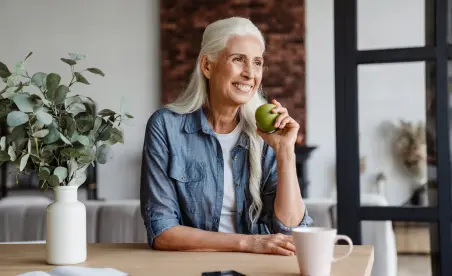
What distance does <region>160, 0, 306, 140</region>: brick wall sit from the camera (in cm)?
599

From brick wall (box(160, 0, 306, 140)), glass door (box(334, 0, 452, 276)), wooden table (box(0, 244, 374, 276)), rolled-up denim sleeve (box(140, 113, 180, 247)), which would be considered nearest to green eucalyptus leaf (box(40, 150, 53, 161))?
wooden table (box(0, 244, 374, 276))

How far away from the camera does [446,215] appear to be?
1.95 meters

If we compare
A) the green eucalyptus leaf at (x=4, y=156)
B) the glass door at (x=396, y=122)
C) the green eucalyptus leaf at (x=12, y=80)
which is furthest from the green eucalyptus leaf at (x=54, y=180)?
the glass door at (x=396, y=122)

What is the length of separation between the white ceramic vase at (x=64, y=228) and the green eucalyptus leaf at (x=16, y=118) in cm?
16

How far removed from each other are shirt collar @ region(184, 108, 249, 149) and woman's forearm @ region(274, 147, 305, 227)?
18 centimetres

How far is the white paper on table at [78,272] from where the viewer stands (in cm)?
113

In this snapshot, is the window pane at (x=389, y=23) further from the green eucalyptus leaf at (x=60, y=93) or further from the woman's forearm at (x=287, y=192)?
the green eucalyptus leaf at (x=60, y=93)

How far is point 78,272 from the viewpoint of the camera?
1146 millimetres

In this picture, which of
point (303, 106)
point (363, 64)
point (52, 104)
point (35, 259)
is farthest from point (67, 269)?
point (303, 106)

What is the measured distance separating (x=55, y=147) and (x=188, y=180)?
1.46ft

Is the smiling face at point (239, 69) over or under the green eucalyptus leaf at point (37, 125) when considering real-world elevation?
over

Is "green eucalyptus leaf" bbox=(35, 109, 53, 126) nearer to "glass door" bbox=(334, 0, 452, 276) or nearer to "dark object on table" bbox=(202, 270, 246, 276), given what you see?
"dark object on table" bbox=(202, 270, 246, 276)

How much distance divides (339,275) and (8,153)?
72 cm

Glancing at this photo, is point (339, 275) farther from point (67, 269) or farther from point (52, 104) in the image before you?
point (52, 104)
